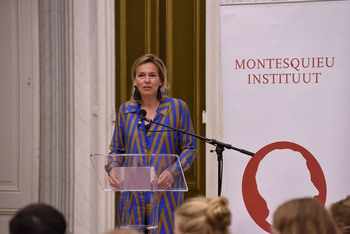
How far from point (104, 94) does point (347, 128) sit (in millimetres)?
2318

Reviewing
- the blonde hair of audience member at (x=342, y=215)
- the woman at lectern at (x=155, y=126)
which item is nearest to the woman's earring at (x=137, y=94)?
the woman at lectern at (x=155, y=126)

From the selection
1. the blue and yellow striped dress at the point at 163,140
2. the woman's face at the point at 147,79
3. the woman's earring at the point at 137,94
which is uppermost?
the woman's face at the point at 147,79

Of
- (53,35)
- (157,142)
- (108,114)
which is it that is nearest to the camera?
(157,142)

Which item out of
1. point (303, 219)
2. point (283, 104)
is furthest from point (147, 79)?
point (303, 219)

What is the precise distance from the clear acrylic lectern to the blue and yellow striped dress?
0.87ft

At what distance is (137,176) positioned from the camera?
2.83m

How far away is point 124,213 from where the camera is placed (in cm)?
306

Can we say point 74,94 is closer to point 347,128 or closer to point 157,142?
point 157,142

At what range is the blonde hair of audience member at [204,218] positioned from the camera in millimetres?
2141

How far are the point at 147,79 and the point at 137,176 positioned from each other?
A: 0.83 metres

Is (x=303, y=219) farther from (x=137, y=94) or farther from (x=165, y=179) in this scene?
(x=137, y=94)

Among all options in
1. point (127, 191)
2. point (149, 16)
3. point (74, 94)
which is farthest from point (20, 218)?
point (149, 16)

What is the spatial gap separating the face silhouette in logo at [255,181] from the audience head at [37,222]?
6.99 feet

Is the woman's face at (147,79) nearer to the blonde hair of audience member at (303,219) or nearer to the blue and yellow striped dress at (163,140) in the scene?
the blue and yellow striped dress at (163,140)
